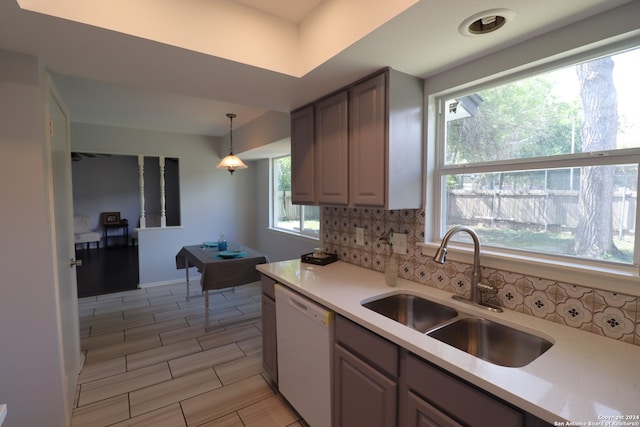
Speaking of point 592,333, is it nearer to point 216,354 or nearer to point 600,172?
point 600,172

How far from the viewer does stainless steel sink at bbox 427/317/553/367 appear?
1.27 metres

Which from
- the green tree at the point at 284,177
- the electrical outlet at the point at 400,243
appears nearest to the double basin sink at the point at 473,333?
the electrical outlet at the point at 400,243

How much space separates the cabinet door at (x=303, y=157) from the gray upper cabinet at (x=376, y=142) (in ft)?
0.62

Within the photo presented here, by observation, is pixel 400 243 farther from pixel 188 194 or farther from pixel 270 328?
pixel 188 194

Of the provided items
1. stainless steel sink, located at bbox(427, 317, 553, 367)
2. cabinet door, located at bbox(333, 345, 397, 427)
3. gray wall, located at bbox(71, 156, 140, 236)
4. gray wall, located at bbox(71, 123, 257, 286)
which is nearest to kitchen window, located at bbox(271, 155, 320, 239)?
gray wall, located at bbox(71, 123, 257, 286)

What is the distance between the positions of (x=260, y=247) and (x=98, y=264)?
381 centimetres

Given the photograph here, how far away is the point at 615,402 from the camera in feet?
2.70

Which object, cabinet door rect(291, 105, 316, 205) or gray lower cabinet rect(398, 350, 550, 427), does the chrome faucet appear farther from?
cabinet door rect(291, 105, 316, 205)

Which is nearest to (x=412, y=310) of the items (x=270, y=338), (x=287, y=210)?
(x=270, y=338)

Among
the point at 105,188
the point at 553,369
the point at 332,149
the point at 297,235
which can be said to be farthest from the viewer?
the point at 105,188

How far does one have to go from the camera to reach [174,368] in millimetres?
2545

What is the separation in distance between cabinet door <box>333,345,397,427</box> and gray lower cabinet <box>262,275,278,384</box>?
2.36 ft

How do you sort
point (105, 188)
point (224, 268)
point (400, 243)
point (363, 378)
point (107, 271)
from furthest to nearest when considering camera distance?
point (105, 188), point (107, 271), point (224, 268), point (400, 243), point (363, 378)

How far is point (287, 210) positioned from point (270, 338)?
8.92ft
